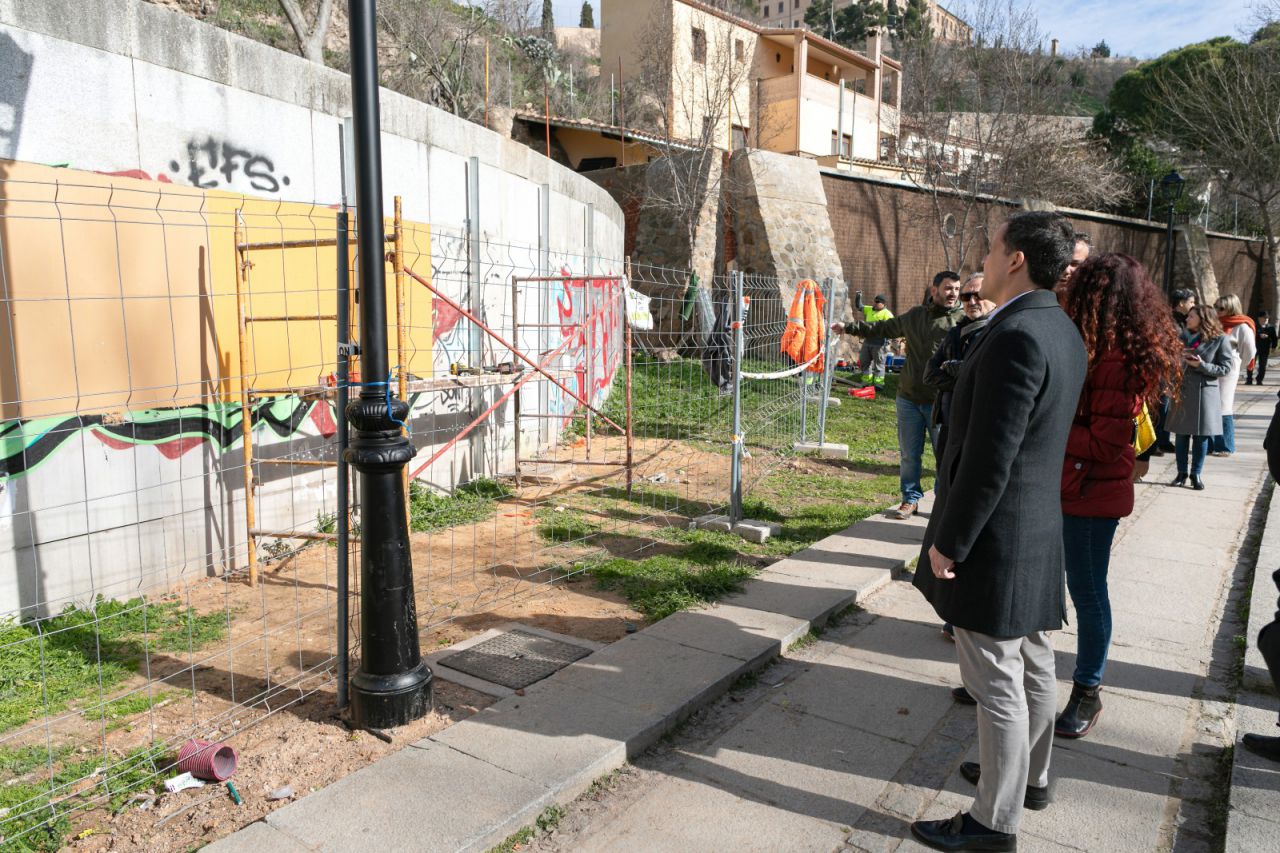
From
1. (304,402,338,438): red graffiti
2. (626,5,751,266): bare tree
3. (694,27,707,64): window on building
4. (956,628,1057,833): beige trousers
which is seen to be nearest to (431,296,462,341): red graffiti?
(304,402,338,438): red graffiti

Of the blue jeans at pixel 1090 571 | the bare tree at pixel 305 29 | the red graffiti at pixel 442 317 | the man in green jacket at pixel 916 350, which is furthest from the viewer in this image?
the bare tree at pixel 305 29

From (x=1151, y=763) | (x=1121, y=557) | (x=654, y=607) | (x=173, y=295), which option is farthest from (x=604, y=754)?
(x=1121, y=557)

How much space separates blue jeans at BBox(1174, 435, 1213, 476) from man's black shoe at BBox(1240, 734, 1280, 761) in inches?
216

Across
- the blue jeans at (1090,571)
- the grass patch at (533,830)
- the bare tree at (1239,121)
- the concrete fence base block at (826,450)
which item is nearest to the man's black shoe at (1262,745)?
the blue jeans at (1090,571)

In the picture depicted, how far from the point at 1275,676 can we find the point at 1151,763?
63 centimetres

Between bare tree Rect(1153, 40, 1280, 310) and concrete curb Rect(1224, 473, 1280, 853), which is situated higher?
Result: bare tree Rect(1153, 40, 1280, 310)

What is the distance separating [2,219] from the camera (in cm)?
404

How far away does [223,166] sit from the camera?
5117 millimetres

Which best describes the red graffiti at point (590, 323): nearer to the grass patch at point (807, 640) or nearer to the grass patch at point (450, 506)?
the grass patch at point (450, 506)

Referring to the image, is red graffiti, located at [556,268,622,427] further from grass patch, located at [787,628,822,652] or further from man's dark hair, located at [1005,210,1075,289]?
man's dark hair, located at [1005,210,1075,289]

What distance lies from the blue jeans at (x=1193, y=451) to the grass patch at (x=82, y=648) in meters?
8.22

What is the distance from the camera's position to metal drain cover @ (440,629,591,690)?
151 inches

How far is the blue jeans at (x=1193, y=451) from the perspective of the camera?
7.89 m

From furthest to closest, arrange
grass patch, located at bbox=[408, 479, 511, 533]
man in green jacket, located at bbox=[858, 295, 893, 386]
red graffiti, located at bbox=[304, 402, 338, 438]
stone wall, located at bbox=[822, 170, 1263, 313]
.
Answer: stone wall, located at bbox=[822, 170, 1263, 313]
man in green jacket, located at bbox=[858, 295, 893, 386]
grass patch, located at bbox=[408, 479, 511, 533]
red graffiti, located at bbox=[304, 402, 338, 438]
